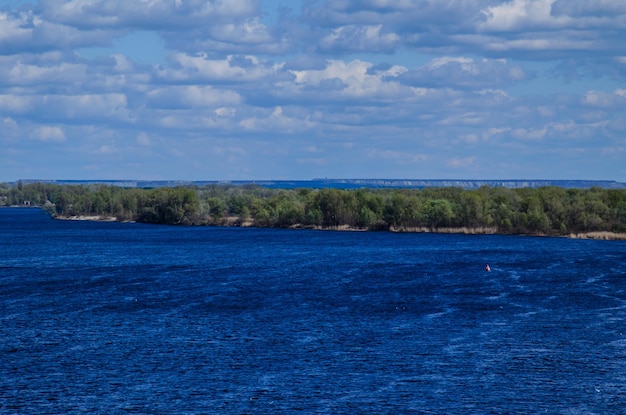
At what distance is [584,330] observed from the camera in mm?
55625

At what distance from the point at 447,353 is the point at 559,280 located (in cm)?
3608

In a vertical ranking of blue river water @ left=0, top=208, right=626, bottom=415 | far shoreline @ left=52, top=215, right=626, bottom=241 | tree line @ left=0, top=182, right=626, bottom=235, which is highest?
tree line @ left=0, top=182, right=626, bottom=235

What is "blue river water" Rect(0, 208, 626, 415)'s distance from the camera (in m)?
39.9

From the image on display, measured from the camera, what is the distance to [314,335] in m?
54.3

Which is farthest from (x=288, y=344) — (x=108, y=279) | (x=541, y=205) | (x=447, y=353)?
(x=541, y=205)

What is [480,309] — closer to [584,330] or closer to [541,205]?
[584,330]

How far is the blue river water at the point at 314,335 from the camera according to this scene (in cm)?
3994

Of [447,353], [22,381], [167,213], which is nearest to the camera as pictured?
[22,381]

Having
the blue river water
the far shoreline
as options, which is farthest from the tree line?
the blue river water

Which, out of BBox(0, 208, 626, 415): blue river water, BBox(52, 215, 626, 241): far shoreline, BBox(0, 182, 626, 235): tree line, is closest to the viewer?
BBox(0, 208, 626, 415): blue river water

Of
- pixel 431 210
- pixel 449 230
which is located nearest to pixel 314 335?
pixel 449 230

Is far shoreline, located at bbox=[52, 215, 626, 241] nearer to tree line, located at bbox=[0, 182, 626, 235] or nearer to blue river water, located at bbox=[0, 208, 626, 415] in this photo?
tree line, located at bbox=[0, 182, 626, 235]

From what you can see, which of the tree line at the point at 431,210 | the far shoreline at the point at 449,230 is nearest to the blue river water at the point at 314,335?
the far shoreline at the point at 449,230

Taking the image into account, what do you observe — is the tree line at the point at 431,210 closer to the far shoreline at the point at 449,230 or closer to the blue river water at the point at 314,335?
the far shoreline at the point at 449,230
